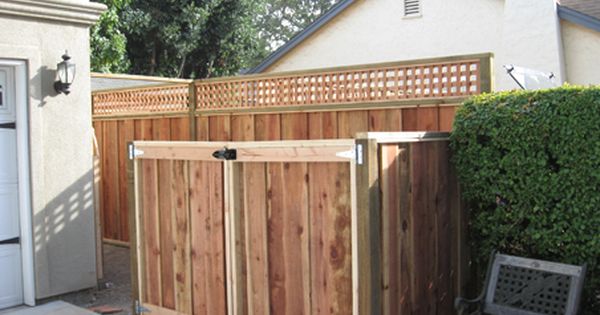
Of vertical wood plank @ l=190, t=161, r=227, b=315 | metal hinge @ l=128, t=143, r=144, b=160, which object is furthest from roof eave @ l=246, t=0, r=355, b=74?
vertical wood plank @ l=190, t=161, r=227, b=315

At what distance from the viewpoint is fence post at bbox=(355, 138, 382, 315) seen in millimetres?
3660

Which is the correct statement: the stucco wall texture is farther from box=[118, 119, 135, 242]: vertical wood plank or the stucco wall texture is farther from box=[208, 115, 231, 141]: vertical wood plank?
box=[118, 119, 135, 242]: vertical wood plank

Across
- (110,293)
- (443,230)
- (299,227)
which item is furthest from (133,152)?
(443,230)

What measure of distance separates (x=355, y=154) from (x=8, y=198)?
367 centimetres

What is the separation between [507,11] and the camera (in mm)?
10422

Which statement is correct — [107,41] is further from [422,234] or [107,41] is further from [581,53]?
[422,234]

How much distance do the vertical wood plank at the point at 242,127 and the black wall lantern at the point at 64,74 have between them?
2.08 metres

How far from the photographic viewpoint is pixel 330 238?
391 centimetres

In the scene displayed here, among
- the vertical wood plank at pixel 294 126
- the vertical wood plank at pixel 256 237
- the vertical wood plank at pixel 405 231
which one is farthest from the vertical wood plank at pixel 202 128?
the vertical wood plank at pixel 405 231

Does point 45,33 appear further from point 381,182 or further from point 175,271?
point 381,182

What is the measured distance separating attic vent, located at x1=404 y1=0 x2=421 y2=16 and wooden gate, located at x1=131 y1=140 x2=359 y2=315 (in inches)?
328

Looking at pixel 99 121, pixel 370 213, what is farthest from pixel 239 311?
pixel 99 121

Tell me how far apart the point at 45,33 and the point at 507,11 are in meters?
7.46

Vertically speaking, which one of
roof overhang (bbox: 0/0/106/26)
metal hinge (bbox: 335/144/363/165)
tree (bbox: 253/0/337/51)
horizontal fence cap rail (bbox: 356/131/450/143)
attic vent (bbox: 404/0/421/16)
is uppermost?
tree (bbox: 253/0/337/51)
